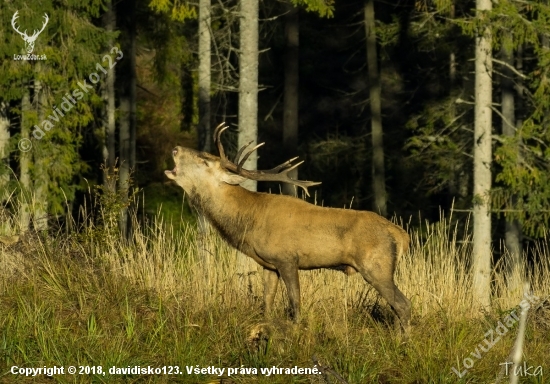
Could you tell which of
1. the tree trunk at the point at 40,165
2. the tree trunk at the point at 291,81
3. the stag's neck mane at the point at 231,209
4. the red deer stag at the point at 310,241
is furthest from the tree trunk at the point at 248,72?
the tree trunk at the point at 291,81

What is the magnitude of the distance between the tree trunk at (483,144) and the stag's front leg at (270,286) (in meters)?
7.13

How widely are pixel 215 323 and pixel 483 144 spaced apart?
8.74 meters

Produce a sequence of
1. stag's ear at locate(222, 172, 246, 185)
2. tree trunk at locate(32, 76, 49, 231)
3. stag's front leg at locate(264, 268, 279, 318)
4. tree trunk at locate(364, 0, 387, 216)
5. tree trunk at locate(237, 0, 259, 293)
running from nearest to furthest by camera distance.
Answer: stag's front leg at locate(264, 268, 279, 318), stag's ear at locate(222, 172, 246, 185), tree trunk at locate(237, 0, 259, 293), tree trunk at locate(32, 76, 49, 231), tree trunk at locate(364, 0, 387, 216)

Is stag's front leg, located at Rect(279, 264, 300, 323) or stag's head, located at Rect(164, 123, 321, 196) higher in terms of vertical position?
stag's head, located at Rect(164, 123, 321, 196)

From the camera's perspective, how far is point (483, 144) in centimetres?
1656

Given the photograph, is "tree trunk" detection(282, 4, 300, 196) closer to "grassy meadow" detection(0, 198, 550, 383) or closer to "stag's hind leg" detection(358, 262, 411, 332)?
"grassy meadow" detection(0, 198, 550, 383)

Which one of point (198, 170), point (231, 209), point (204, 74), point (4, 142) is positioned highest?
point (204, 74)

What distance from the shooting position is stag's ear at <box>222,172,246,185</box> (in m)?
10.1

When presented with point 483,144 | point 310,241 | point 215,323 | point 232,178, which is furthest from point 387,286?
point 483,144

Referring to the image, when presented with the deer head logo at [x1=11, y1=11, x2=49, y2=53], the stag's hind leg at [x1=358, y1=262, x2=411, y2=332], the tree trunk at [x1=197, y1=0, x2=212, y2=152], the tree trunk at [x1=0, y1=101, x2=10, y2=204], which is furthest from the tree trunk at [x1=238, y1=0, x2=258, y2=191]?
the tree trunk at [x1=0, y1=101, x2=10, y2=204]

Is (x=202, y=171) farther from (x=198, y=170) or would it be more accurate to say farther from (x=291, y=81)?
(x=291, y=81)

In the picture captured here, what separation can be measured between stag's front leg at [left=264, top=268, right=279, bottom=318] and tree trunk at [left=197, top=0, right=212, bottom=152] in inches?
424

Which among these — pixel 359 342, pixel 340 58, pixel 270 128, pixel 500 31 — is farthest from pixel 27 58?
pixel 340 58

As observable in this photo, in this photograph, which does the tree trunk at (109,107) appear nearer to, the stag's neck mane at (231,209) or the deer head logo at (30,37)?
the deer head logo at (30,37)
